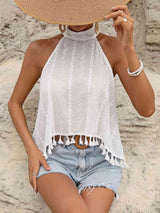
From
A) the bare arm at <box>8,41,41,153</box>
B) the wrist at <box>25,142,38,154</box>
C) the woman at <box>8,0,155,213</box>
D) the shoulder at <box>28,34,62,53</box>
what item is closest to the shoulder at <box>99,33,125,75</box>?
the woman at <box>8,0,155,213</box>

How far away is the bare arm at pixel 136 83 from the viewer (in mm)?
1523

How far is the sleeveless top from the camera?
1723 millimetres

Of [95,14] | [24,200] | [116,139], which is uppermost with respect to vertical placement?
[95,14]

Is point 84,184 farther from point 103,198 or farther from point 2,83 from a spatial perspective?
point 2,83

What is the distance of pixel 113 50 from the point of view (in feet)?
5.75

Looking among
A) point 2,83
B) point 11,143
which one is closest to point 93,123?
point 11,143

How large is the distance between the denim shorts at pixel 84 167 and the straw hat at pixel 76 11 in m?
0.59

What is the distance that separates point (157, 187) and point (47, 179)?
59 cm

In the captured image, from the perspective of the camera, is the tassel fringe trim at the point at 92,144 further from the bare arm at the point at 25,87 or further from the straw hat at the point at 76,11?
the straw hat at the point at 76,11

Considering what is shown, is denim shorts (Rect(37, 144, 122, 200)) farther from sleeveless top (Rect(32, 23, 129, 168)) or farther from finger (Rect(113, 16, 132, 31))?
Answer: finger (Rect(113, 16, 132, 31))

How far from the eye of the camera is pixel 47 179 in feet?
5.59

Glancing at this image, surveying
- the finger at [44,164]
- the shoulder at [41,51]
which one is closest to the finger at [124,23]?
the shoulder at [41,51]

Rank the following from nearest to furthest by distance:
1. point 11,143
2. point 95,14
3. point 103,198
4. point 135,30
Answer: point 95,14
point 103,198
point 11,143
point 135,30

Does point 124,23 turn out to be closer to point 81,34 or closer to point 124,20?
point 124,20
